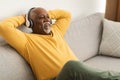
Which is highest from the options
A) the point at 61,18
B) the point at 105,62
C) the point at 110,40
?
the point at 61,18

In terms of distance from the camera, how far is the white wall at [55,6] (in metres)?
1.87

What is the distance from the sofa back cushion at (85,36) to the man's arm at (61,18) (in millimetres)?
108

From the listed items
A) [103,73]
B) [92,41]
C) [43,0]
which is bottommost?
[92,41]

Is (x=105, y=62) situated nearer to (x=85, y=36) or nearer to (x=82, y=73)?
(x=85, y=36)

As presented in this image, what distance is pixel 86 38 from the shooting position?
7.88 ft

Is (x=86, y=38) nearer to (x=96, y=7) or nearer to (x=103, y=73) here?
(x=96, y=7)

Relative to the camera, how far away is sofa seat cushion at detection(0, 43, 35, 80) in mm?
1586

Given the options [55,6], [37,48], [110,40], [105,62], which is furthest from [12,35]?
[110,40]

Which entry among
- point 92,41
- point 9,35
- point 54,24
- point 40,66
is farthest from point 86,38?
point 9,35

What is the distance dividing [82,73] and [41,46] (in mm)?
484

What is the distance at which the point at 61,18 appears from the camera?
2.20m

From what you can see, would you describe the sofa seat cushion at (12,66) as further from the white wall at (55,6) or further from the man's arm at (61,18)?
the man's arm at (61,18)

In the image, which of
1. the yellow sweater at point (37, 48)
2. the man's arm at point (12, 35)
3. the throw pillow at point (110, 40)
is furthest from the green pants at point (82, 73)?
the throw pillow at point (110, 40)

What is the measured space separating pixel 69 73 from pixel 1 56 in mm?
501
